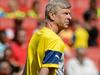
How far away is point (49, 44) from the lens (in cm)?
430

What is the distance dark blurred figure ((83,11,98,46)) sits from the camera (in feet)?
37.0

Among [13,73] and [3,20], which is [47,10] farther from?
[3,20]

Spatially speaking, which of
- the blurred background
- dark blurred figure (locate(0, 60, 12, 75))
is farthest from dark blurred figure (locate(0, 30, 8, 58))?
dark blurred figure (locate(0, 60, 12, 75))

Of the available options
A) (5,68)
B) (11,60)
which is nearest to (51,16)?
(5,68)

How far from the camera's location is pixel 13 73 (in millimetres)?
8180

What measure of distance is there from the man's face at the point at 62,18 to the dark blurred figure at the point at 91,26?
6.67 metres

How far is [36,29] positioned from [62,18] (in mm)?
5795

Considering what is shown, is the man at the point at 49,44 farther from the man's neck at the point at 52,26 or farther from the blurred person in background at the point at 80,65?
the blurred person in background at the point at 80,65

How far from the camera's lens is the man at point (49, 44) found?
4.29 m

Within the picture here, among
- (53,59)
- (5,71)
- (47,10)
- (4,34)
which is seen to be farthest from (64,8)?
(4,34)

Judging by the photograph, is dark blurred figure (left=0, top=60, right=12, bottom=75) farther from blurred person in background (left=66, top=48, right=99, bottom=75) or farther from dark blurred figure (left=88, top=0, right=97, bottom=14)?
dark blurred figure (left=88, top=0, right=97, bottom=14)

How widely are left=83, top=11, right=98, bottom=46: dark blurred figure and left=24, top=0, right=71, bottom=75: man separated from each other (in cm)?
667

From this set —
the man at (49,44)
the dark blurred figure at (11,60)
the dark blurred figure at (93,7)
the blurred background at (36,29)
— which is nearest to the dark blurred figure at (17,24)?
the blurred background at (36,29)

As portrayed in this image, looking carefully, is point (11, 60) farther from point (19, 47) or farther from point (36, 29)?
point (36, 29)
